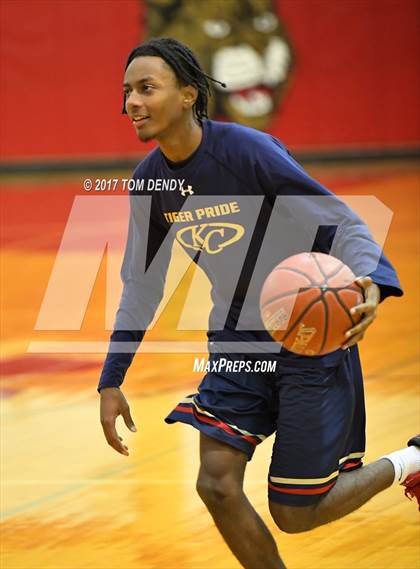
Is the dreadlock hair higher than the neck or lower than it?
higher

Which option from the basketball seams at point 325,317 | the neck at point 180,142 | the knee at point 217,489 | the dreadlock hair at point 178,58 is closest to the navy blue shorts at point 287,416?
the knee at point 217,489

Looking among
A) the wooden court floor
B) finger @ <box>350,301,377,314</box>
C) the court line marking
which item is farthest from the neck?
the court line marking

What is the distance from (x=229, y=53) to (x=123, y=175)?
86.8 inches

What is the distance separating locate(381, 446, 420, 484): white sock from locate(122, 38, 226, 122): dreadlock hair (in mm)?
1493

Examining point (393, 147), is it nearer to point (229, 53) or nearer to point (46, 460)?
point (229, 53)

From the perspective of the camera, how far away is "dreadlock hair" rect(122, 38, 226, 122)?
3930mm

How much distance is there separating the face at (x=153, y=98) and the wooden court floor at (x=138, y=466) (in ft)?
5.55

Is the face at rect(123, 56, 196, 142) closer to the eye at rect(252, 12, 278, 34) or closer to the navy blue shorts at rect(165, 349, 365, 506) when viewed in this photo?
the navy blue shorts at rect(165, 349, 365, 506)

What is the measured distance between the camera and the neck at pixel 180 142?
391cm

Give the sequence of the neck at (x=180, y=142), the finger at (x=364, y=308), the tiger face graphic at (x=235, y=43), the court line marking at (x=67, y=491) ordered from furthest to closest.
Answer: the tiger face graphic at (x=235, y=43) < the court line marking at (x=67, y=491) < the neck at (x=180, y=142) < the finger at (x=364, y=308)

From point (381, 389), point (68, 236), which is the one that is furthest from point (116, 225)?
point (381, 389)

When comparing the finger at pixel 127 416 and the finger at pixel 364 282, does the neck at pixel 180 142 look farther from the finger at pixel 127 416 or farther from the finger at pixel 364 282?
the finger at pixel 127 416

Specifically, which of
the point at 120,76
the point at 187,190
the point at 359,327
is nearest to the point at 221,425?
the point at 359,327

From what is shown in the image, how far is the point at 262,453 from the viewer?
5.81 m
